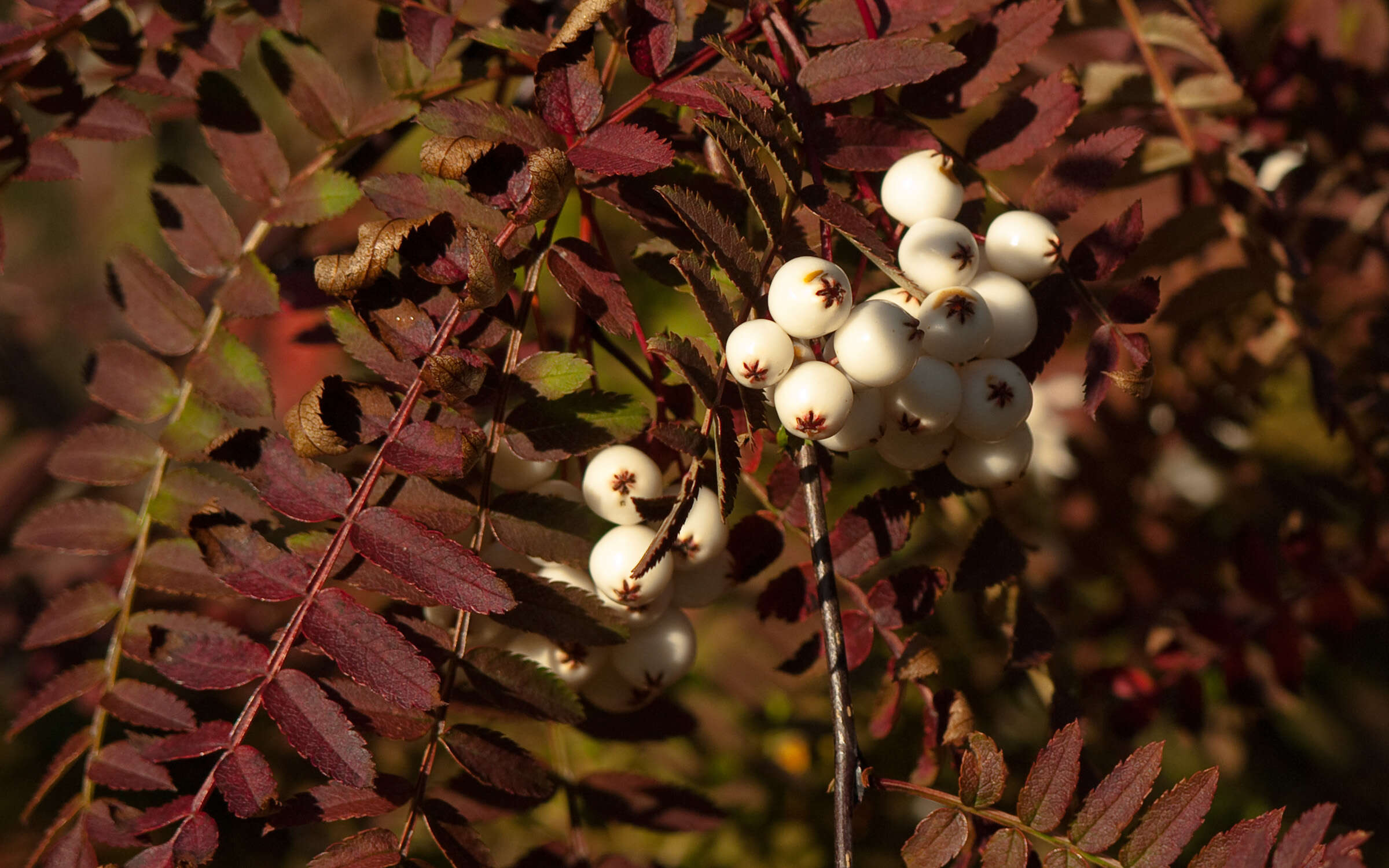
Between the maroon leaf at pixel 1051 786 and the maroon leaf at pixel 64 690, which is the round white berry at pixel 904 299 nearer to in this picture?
the maroon leaf at pixel 1051 786

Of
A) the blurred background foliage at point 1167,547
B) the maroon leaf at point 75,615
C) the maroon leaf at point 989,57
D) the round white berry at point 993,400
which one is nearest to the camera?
the round white berry at point 993,400

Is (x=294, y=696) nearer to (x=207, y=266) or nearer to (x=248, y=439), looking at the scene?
(x=248, y=439)

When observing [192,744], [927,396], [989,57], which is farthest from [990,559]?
[192,744]

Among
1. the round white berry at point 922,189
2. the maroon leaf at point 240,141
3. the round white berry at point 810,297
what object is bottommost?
the round white berry at point 922,189

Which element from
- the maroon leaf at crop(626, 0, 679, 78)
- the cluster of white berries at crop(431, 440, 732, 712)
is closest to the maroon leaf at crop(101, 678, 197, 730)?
the cluster of white berries at crop(431, 440, 732, 712)

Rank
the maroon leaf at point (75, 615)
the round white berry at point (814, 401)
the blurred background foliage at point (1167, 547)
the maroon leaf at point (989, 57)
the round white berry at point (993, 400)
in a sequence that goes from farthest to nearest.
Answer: the blurred background foliage at point (1167, 547)
the maroon leaf at point (75, 615)
the maroon leaf at point (989, 57)
the round white berry at point (993, 400)
the round white berry at point (814, 401)

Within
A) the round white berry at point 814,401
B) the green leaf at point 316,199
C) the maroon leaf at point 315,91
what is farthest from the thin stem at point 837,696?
the maroon leaf at point 315,91

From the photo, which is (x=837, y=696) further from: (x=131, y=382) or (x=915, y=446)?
(x=131, y=382)
